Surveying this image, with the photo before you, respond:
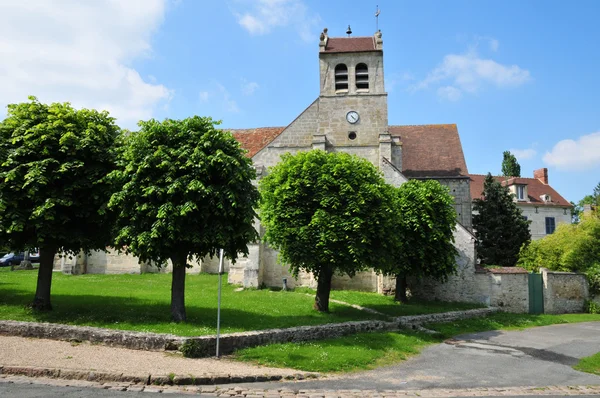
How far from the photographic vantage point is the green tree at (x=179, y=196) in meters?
13.0

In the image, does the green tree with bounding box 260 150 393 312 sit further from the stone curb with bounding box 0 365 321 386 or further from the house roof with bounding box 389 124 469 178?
the house roof with bounding box 389 124 469 178

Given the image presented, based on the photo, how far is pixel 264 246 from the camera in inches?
1027

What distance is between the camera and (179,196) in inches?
527

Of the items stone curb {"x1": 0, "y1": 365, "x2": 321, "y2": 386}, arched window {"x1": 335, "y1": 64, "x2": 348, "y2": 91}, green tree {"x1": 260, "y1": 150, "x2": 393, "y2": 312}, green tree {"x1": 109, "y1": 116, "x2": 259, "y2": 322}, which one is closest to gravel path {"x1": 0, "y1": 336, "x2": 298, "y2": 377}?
stone curb {"x1": 0, "y1": 365, "x2": 321, "y2": 386}

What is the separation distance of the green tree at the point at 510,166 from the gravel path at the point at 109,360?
51850mm

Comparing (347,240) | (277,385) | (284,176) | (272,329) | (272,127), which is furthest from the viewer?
(272,127)

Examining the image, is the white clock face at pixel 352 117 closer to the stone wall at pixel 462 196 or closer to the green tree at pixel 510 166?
the stone wall at pixel 462 196

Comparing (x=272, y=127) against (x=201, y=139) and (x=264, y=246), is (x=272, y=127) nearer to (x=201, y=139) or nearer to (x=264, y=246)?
(x=264, y=246)

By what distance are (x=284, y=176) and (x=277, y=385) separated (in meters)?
9.86

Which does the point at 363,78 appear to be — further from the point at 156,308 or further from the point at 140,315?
the point at 140,315

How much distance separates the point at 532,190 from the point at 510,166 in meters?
8.59

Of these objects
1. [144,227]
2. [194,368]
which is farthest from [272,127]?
[194,368]

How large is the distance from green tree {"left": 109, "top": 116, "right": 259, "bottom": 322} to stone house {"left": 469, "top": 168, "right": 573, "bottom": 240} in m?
35.9

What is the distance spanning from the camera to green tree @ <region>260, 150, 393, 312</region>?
1644 cm
